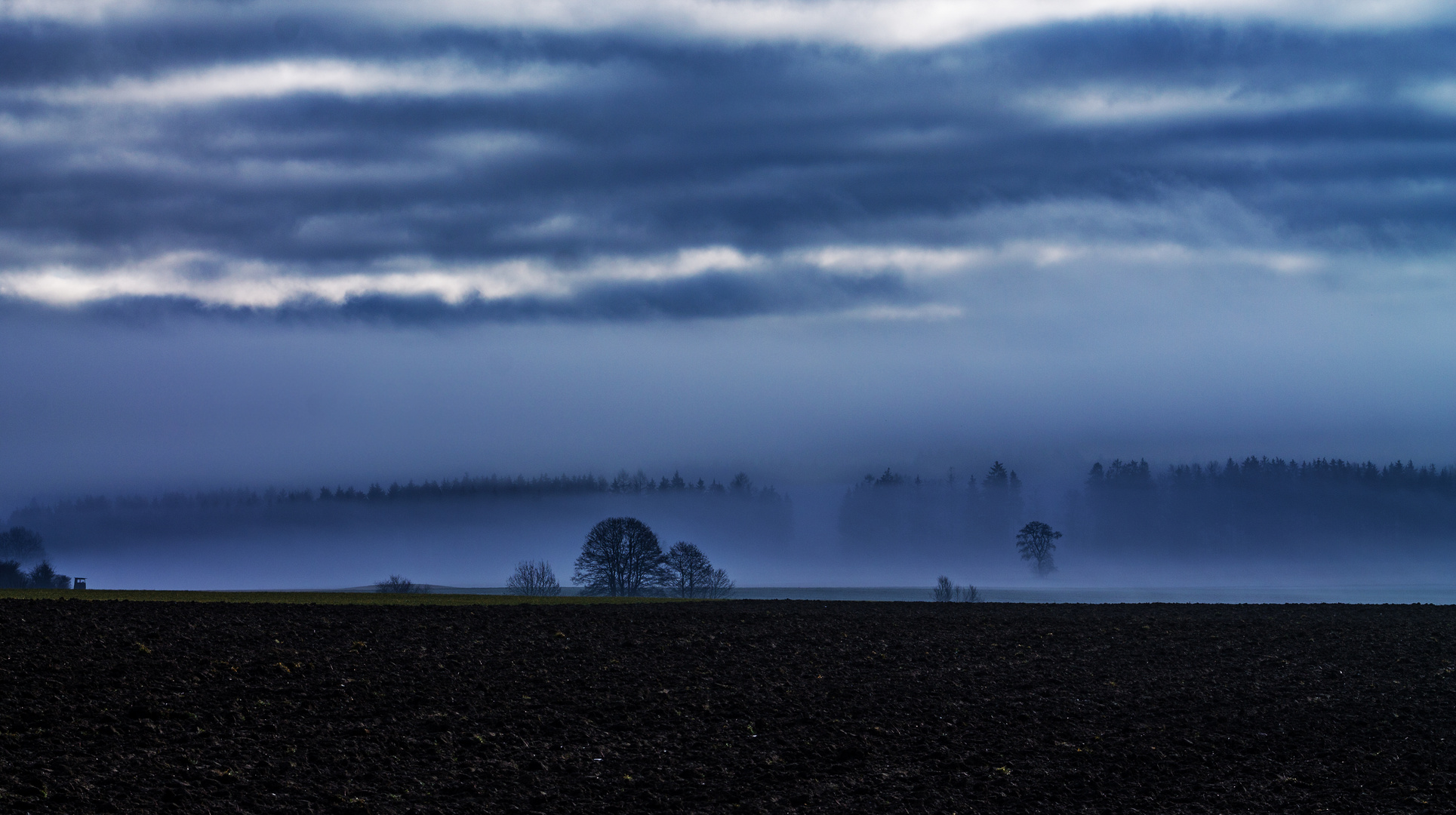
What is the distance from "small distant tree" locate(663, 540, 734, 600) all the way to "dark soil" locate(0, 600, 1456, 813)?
62.8 metres

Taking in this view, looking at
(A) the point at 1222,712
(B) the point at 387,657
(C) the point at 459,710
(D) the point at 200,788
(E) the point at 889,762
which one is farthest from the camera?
(B) the point at 387,657

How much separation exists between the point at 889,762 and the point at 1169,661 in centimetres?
1625

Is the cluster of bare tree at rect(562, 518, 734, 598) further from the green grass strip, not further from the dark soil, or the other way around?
the dark soil

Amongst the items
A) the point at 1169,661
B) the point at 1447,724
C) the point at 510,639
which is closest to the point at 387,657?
the point at 510,639

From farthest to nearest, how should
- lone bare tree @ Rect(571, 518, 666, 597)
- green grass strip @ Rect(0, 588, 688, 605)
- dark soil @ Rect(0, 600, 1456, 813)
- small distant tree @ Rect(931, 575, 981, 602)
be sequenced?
small distant tree @ Rect(931, 575, 981, 602)
lone bare tree @ Rect(571, 518, 666, 597)
green grass strip @ Rect(0, 588, 688, 605)
dark soil @ Rect(0, 600, 1456, 813)

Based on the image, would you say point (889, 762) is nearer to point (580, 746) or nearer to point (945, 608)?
point (580, 746)

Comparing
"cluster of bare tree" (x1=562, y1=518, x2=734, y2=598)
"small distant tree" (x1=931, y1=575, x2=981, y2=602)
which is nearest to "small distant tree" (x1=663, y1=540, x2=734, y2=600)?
"cluster of bare tree" (x1=562, y1=518, x2=734, y2=598)

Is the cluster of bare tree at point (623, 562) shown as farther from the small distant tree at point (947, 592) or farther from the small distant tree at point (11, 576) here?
the small distant tree at point (11, 576)

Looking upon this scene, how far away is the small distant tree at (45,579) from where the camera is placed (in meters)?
129

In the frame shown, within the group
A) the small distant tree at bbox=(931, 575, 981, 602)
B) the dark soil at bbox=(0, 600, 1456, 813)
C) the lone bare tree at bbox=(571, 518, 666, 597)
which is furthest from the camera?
the small distant tree at bbox=(931, 575, 981, 602)

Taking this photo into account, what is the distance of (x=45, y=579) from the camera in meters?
131

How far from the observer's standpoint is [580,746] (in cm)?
2244

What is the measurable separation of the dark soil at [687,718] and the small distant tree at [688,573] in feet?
206

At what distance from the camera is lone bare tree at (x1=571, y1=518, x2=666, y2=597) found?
97500 mm
